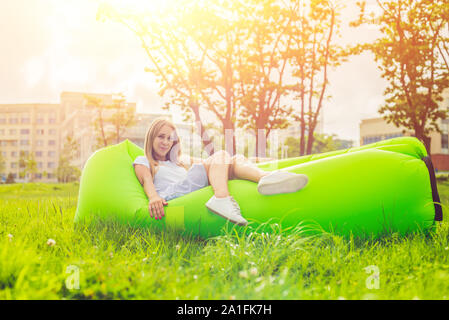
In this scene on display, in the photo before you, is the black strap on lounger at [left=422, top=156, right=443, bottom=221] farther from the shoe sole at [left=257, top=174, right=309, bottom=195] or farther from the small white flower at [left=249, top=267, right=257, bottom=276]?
the small white flower at [left=249, top=267, right=257, bottom=276]

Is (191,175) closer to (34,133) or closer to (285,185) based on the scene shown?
(285,185)

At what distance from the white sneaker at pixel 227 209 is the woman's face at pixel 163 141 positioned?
34.1 inches

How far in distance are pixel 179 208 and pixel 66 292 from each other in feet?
3.94

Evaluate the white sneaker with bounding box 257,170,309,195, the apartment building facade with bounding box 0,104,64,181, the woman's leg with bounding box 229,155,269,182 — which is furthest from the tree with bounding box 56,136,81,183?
the white sneaker with bounding box 257,170,309,195

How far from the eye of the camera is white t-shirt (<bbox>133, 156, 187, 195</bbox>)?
3111mm

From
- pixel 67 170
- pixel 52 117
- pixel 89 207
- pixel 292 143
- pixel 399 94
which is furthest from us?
pixel 52 117

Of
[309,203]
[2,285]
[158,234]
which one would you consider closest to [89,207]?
[158,234]

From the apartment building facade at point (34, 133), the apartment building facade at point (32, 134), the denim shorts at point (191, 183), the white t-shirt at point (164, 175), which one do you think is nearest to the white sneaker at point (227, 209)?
the denim shorts at point (191, 183)

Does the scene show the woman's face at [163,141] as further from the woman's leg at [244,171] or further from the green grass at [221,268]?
the green grass at [221,268]

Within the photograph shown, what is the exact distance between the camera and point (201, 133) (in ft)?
27.2

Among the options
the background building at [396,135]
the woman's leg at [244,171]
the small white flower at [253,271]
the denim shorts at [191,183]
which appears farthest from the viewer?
the background building at [396,135]

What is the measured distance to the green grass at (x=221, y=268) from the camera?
155cm
